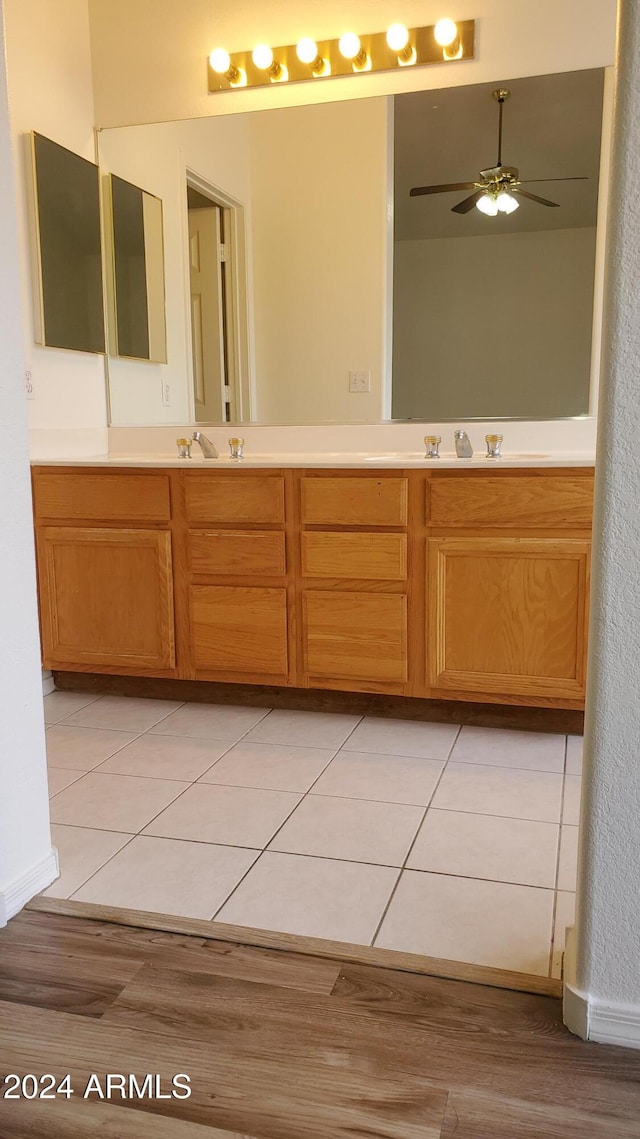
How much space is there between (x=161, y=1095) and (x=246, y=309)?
8.42ft

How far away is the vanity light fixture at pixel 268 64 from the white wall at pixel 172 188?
6.9 inches

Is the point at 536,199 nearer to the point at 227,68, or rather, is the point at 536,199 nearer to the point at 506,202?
the point at 506,202

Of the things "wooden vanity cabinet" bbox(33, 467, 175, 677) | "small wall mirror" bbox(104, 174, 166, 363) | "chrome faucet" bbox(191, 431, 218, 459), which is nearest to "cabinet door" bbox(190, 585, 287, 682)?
"wooden vanity cabinet" bbox(33, 467, 175, 677)

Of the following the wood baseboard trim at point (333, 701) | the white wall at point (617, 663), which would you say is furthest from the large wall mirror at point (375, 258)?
the white wall at point (617, 663)

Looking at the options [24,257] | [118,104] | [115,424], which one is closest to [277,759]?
[115,424]

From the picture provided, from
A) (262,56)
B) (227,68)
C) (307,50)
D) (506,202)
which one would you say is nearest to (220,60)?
(227,68)

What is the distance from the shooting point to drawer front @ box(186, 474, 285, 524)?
2.74 m

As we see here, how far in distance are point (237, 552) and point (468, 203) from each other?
1364mm

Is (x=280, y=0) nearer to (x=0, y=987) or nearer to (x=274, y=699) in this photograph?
(x=274, y=699)

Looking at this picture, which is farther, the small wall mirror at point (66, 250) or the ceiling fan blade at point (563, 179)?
the small wall mirror at point (66, 250)

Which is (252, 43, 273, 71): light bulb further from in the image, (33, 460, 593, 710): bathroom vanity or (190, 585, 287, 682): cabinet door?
(190, 585, 287, 682): cabinet door

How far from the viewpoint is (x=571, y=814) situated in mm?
2098

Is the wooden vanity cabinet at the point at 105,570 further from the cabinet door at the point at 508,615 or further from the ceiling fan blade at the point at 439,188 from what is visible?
the ceiling fan blade at the point at 439,188

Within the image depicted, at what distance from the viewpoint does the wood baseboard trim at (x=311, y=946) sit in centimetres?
146
